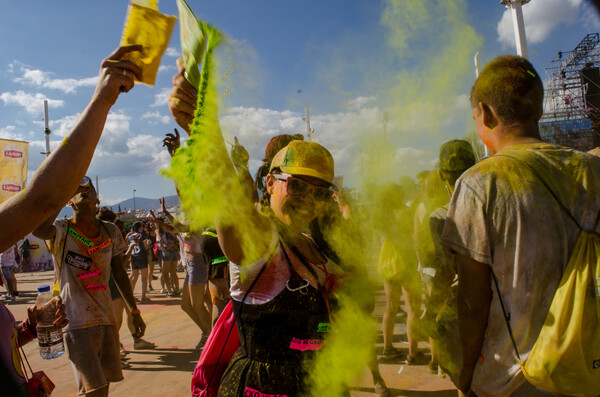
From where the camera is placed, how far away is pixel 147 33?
1403mm

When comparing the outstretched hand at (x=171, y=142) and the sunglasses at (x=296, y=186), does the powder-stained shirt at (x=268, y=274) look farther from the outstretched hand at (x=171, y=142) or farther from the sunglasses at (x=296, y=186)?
the outstretched hand at (x=171, y=142)

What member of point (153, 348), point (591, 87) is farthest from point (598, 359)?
point (591, 87)

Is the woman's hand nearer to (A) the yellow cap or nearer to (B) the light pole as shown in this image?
(A) the yellow cap

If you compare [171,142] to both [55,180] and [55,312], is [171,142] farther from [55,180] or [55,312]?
[55,312]

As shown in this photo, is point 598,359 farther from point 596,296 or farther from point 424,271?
point 424,271

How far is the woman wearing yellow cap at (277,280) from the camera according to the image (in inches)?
58.0

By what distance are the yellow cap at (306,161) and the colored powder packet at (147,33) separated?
62 centimetres

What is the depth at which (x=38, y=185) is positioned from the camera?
120 centimetres

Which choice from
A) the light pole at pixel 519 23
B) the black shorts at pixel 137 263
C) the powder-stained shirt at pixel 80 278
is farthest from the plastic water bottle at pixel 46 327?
the black shorts at pixel 137 263

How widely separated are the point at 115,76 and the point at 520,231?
1.70m

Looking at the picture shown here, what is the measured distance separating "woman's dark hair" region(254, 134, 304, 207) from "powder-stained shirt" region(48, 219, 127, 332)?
2.28 metres

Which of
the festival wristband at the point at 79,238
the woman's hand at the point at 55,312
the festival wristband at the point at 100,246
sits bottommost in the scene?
the woman's hand at the point at 55,312

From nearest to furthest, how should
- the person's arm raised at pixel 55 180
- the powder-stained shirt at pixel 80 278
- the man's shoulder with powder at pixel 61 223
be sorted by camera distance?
the person's arm raised at pixel 55 180
the powder-stained shirt at pixel 80 278
the man's shoulder with powder at pixel 61 223

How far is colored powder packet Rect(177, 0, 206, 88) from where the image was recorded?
138cm
